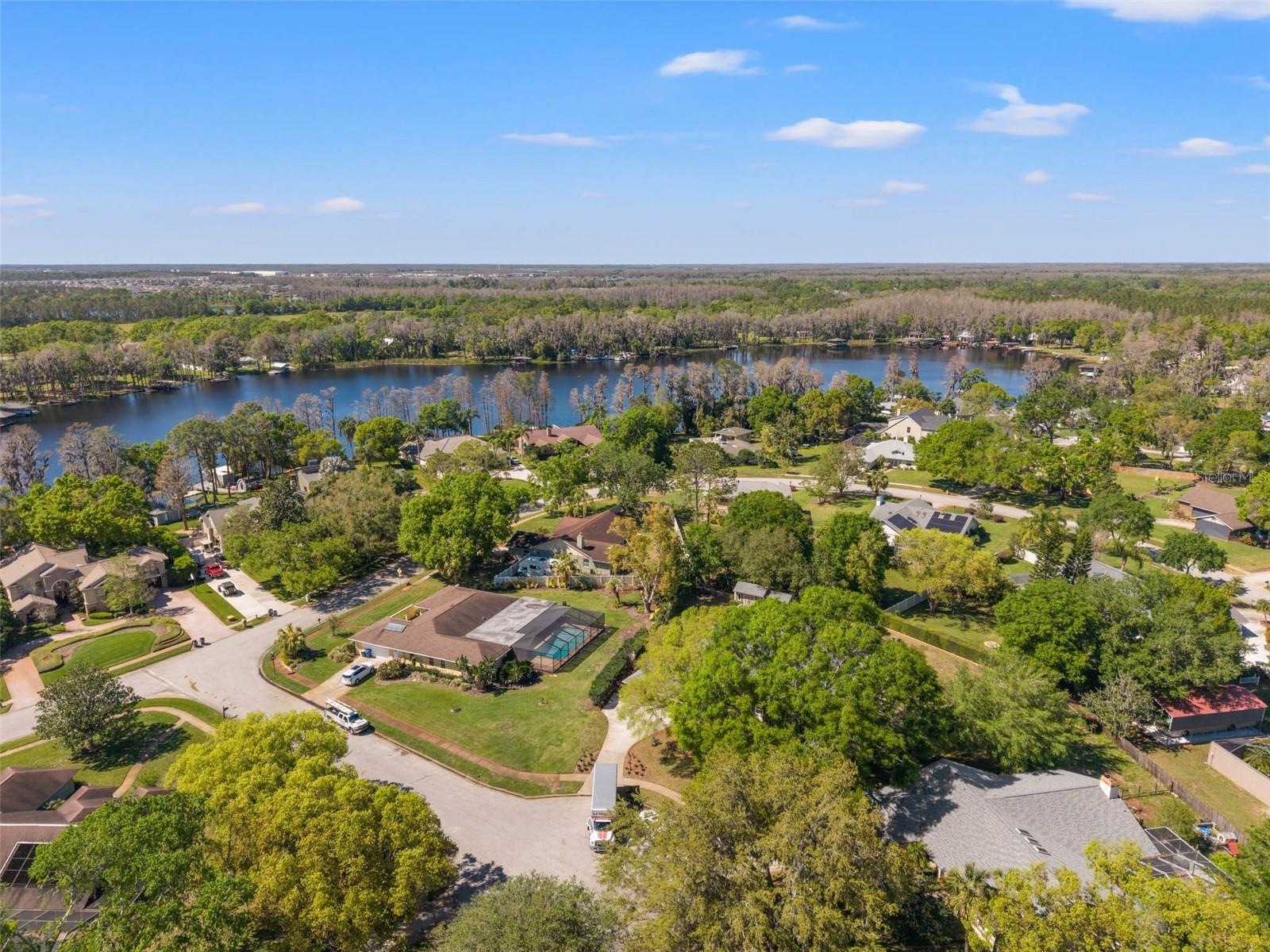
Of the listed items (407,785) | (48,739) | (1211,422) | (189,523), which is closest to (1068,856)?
(407,785)

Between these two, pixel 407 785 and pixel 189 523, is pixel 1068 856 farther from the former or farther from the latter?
pixel 189 523

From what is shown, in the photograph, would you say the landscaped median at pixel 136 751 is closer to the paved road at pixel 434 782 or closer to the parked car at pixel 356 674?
the paved road at pixel 434 782

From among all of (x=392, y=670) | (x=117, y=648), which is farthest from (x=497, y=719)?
(x=117, y=648)

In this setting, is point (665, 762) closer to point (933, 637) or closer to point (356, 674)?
point (356, 674)

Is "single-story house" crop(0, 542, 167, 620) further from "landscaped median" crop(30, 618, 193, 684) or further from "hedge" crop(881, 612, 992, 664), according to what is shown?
"hedge" crop(881, 612, 992, 664)

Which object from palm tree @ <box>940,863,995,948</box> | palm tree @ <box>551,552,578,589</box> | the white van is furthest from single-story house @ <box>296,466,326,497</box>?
palm tree @ <box>940,863,995,948</box>
